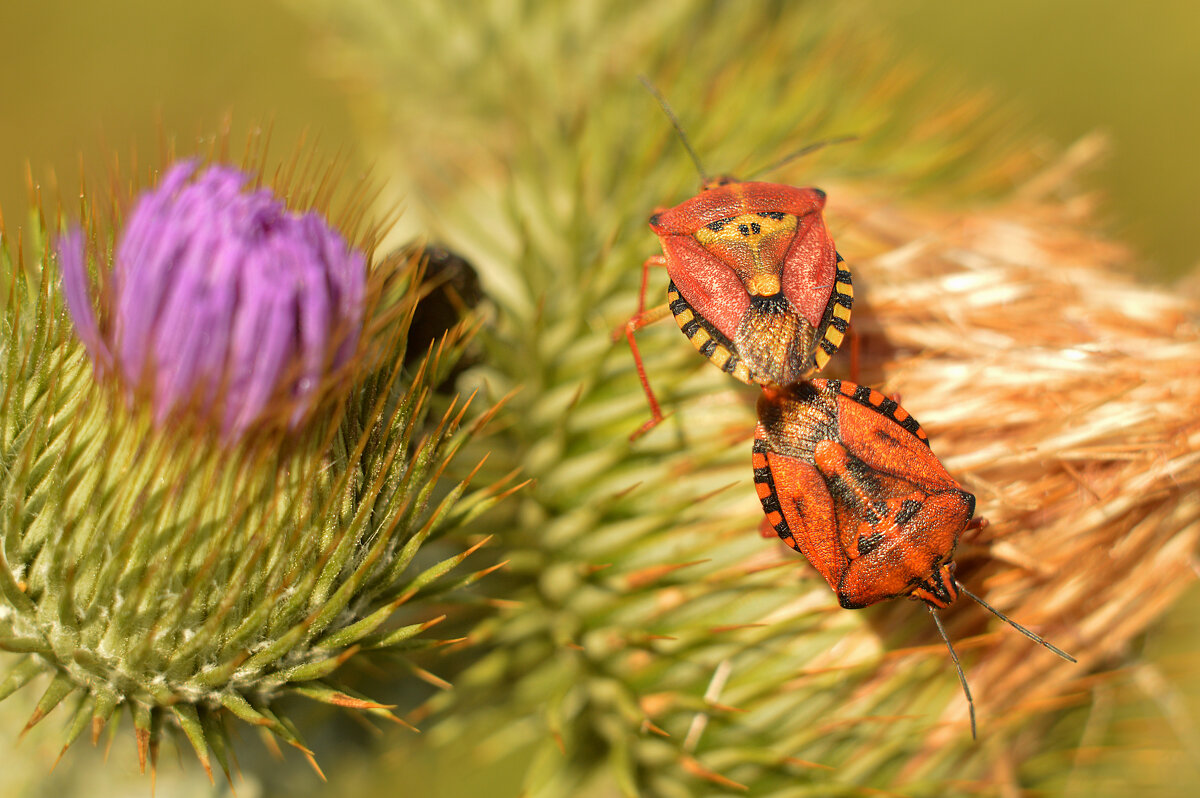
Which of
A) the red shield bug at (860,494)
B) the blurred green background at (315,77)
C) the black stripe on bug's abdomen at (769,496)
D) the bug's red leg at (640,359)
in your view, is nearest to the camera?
the red shield bug at (860,494)

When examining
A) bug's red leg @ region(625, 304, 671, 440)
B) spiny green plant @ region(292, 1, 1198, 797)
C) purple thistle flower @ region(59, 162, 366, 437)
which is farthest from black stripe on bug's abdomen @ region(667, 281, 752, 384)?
purple thistle flower @ region(59, 162, 366, 437)

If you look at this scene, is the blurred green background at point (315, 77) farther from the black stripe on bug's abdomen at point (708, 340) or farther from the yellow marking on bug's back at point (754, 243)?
the black stripe on bug's abdomen at point (708, 340)

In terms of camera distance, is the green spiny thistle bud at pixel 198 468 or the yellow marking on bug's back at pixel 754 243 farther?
the yellow marking on bug's back at pixel 754 243

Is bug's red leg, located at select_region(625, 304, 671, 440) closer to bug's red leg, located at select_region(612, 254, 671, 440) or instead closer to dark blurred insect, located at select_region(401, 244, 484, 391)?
bug's red leg, located at select_region(612, 254, 671, 440)

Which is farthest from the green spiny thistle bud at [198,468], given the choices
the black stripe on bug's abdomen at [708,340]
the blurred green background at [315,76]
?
the blurred green background at [315,76]

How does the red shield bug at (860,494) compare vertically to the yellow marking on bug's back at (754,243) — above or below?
below

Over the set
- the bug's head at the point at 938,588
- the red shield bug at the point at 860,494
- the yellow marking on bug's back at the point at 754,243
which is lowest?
the bug's head at the point at 938,588

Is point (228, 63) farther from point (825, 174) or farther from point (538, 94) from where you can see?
point (825, 174)

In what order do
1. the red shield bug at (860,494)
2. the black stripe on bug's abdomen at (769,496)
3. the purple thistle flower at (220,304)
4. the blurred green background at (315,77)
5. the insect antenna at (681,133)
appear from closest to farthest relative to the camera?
the purple thistle flower at (220,304), the red shield bug at (860,494), the black stripe on bug's abdomen at (769,496), the insect antenna at (681,133), the blurred green background at (315,77)
